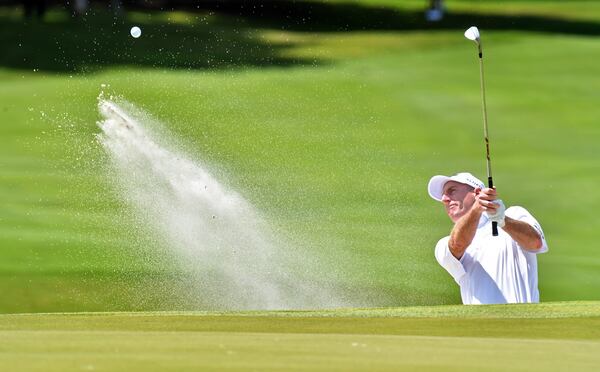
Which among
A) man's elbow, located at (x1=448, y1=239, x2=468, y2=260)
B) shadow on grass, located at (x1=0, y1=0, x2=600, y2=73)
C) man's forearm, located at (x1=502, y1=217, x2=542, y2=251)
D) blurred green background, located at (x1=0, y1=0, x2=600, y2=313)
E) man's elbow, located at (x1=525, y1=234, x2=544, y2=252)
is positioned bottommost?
shadow on grass, located at (x1=0, y1=0, x2=600, y2=73)

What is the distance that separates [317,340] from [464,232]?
1843 millimetres

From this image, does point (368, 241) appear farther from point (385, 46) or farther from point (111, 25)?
point (111, 25)

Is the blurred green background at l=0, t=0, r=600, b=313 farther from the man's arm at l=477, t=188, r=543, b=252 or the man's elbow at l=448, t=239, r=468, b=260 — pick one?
the man's arm at l=477, t=188, r=543, b=252

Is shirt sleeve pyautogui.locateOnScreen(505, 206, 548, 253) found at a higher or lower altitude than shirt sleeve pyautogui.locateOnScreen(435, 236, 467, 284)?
higher

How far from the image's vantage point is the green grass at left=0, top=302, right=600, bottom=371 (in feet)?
15.1

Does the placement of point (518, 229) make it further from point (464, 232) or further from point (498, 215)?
point (464, 232)

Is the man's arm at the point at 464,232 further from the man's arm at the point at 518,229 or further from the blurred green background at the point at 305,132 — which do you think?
the blurred green background at the point at 305,132

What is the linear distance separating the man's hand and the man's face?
0.36 meters

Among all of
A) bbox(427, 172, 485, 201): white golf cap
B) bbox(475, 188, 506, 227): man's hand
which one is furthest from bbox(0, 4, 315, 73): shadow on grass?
bbox(475, 188, 506, 227): man's hand

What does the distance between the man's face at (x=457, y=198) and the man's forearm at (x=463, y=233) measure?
206 mm

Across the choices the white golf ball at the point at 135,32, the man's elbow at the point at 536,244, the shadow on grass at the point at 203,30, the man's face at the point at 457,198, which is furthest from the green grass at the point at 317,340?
the white golf ball at the point at 135,32

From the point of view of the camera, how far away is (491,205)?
6.63 metres

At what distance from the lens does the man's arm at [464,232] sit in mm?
6793

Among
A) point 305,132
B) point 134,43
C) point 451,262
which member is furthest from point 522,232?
point 134,43
